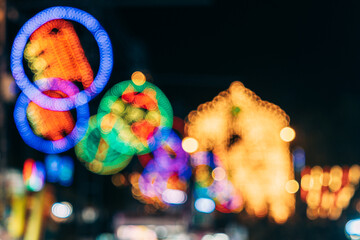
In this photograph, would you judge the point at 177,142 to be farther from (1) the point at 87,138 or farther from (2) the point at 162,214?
(1) the point at 87,138

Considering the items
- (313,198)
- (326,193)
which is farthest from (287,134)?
(326,193)

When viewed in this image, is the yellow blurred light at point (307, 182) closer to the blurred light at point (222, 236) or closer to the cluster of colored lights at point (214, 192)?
the blurred light at point (222, 236)

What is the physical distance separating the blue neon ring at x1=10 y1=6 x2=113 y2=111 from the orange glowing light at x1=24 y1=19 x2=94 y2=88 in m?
0.25

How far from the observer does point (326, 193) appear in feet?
71.0

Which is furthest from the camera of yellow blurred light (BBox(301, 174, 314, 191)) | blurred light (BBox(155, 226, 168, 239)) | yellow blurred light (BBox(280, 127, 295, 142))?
yellow blurred light (BBox(301, 174, 314, 191))

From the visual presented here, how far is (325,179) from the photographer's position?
2191cm

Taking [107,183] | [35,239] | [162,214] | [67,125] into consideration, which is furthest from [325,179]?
[107,183]

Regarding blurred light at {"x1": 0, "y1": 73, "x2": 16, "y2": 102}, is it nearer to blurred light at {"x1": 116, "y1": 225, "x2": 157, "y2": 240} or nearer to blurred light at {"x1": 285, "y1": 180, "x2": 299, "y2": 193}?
blurred light at {"x1": 116, "y1": 225, "x2": 157, "y2": 240}

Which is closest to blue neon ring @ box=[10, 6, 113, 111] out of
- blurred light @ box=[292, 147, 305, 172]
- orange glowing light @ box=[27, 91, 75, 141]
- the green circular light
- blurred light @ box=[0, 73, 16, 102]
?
blurred light @ box=[0, 73, 16, 102]

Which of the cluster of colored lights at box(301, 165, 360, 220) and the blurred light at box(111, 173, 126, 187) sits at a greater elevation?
the blurred light at box(111, 173, 126, 187)

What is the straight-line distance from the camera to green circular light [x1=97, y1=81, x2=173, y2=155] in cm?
1793

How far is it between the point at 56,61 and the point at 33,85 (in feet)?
1.91

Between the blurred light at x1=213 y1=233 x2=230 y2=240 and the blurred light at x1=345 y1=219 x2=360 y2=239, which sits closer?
the blurred light at x1=345 y1=219 x2=360 y2=239

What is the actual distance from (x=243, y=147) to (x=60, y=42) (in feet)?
29.7
